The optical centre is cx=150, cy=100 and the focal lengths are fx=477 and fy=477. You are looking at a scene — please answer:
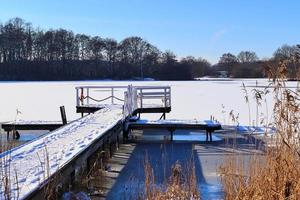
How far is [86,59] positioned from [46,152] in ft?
336

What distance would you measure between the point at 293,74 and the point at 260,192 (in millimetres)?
1137

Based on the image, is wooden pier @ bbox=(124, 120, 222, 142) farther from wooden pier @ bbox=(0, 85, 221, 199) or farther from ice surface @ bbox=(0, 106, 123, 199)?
ice surface @ bbox=(0, 106, 123, 199)

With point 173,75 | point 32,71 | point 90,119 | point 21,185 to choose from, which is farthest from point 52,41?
point 21,185

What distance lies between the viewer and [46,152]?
4469mm

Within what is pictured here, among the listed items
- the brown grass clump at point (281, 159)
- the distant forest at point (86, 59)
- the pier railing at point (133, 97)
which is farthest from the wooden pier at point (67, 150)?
the distant forest at point (86, 59)

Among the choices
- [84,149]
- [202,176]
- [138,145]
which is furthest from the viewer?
[138,145]

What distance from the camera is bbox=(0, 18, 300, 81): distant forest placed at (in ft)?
316

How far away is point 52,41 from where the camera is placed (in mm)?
106250

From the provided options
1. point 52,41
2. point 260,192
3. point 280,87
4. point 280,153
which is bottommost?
point 260,192

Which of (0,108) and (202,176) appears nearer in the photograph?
(202,176)

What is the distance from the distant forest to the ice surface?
277 feet

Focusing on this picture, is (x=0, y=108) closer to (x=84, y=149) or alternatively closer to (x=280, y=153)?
(x=84, y=149)

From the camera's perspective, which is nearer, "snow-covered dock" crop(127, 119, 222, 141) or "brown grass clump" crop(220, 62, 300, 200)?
"brown grass clump" crop(220, 62, 300, 200)

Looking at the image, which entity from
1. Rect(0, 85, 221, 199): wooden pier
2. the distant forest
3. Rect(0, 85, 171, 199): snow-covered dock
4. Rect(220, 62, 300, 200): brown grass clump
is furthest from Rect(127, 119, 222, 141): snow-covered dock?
the distant forest
